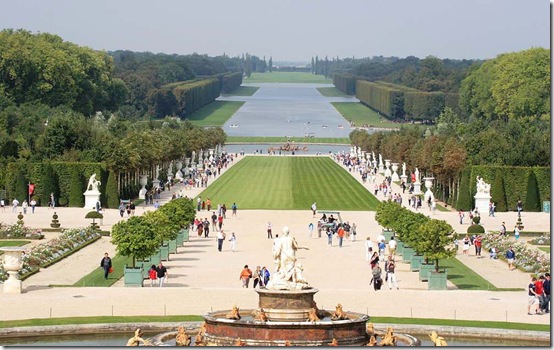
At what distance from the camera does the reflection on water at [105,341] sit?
1359 inches

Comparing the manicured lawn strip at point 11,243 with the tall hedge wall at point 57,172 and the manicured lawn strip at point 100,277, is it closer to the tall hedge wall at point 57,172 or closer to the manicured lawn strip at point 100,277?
the manicured lawn strip at point 100,277

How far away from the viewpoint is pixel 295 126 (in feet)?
652

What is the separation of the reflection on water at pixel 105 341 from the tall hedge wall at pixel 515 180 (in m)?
47.0

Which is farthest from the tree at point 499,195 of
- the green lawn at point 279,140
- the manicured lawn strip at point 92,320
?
the green lawn at point 279,140

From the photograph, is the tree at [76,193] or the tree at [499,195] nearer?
the tree at [76,193]

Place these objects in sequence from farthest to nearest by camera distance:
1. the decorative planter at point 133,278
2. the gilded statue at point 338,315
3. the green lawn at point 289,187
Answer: the green lawn at point 289,187
the decorative planter at point 133,278
the gilded statue at point 338,315

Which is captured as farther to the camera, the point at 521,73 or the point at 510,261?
the point at 521,73

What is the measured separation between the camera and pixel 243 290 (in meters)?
43.8

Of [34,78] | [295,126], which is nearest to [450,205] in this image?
[34,78]

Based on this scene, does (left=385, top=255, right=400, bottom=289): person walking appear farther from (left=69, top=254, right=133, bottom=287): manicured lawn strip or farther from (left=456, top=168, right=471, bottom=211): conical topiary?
(left=456, top=168, right=471, bottom=211): conical topiary

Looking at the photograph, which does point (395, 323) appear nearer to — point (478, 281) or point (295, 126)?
point (478, 281)

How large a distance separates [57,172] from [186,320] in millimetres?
46636

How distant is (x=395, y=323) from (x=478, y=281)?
12080 millimetres

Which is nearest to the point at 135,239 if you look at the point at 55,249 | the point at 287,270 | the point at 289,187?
the point at 55,249
